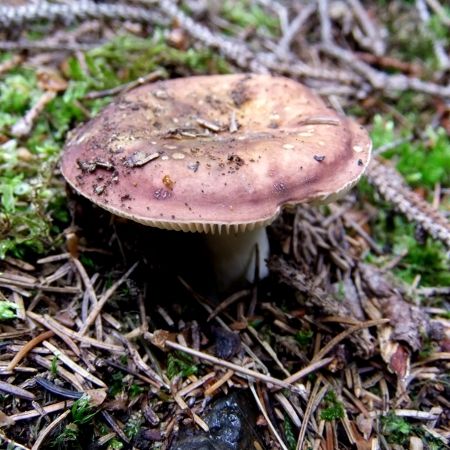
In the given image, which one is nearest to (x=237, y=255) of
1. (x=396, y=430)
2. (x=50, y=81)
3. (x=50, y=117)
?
(x=396, y=430)

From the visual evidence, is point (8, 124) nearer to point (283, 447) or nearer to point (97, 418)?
point (97, 418)

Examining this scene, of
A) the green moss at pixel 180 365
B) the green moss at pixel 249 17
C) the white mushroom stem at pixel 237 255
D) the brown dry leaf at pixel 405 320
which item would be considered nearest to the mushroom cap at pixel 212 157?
the white mushroom stem at pixel 237 255

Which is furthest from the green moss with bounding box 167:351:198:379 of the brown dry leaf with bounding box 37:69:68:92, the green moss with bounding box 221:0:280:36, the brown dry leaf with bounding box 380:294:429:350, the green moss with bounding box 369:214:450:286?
the green moss with bounding box 221:0:280:36

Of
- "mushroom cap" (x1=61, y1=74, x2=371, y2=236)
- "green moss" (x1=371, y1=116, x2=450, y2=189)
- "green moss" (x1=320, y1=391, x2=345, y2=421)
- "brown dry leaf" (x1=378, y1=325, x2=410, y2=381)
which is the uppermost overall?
"mushroom cap" (x1=61, y1=74, x2=371, y2=236)

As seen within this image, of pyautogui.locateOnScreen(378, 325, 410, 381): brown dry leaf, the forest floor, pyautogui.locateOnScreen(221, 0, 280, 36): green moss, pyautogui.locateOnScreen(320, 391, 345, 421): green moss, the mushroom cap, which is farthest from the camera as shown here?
pyautogui.locateOnScreen(221, 0, 280, 36): green moss

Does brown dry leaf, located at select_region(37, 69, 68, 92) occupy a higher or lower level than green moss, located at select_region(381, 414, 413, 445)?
higher

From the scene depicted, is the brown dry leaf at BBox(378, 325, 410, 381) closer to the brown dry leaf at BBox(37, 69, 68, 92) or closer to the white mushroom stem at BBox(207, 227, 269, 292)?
the white mushroom stem at BBox(207, 227, 269, 292)

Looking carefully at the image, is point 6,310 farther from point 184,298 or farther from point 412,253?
point 412,253
